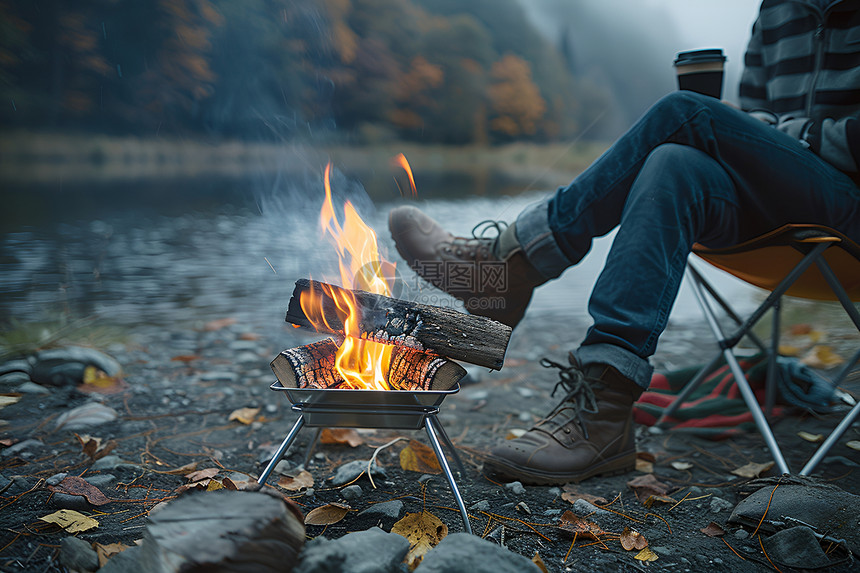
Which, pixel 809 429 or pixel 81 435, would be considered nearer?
pixel 81 435

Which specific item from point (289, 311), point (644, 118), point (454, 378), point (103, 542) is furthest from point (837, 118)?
point (103, 542)

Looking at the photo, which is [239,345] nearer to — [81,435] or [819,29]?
[81,435]

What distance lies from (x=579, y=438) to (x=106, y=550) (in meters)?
1.00

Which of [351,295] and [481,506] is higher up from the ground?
[351,295]

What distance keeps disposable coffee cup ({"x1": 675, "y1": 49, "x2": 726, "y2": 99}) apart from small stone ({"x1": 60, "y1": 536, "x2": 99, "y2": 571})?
173 cm

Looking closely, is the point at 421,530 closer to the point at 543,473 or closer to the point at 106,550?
the point at 543,473

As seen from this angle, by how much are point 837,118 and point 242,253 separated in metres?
5.12

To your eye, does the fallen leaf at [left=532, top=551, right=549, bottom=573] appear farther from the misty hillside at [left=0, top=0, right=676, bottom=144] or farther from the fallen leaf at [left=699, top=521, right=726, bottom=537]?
the misty hillside at [left=0, top=0, right=676, bottom=144]

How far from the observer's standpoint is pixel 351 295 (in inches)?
45.6

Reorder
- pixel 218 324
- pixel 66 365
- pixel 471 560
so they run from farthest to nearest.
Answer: pixel 218 324
pixel 66 365
pixel 471 560

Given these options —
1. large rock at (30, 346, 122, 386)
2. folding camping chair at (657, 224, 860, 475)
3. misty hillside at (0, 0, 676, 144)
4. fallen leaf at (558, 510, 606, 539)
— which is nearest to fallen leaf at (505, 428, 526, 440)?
folding camping chair at (657, 224, 860, 475)

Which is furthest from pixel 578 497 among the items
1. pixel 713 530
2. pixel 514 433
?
pixel 514 433

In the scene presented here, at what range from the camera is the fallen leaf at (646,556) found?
100 centimetres

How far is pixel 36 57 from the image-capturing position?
908 cm
